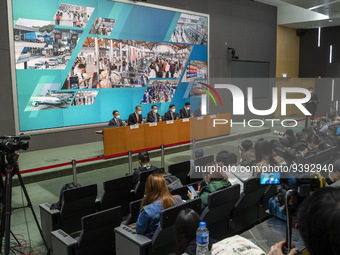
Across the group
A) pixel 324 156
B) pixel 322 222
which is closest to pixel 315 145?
pixel 324 156

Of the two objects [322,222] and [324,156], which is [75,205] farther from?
[324,156]

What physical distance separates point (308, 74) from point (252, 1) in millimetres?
6173

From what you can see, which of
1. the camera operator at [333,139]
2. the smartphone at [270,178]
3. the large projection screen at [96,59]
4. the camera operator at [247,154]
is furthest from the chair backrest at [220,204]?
the large projection screen at [96,59]

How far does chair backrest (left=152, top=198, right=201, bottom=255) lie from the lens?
335 cm

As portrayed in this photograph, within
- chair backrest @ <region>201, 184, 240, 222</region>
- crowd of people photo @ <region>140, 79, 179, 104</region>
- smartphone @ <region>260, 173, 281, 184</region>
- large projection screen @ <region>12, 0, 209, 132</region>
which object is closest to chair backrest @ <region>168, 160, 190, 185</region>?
chair backrest @ <region>201, 184, 240, 222</region>

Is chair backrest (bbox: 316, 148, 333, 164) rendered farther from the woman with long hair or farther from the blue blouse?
the blue blouse

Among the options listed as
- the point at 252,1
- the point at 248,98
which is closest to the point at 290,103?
the point at 248,98

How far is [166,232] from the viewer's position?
3467 mm

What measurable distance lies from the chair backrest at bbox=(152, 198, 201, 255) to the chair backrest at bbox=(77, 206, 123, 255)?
630 mm

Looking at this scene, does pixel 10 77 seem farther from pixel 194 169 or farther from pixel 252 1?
pixel 252 1

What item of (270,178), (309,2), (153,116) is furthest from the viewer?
(309,2)

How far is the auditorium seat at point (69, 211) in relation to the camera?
14.4 feet

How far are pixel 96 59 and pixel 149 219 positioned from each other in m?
8.60

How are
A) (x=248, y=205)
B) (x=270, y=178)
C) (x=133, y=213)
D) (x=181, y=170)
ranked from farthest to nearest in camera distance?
(x=181, y=170)
(x=248, y=205)
(x=133, y=213)
(x=270, y=178)
